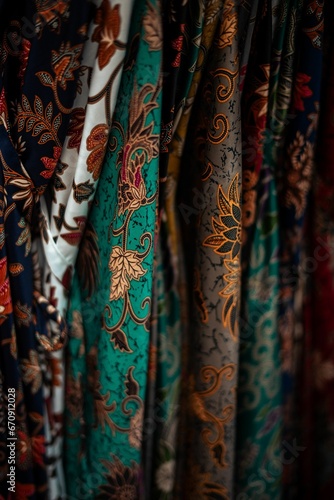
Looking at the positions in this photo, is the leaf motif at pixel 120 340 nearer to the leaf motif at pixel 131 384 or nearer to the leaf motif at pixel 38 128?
the leaf motif at pixel 131 384

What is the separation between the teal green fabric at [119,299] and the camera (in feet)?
1.64

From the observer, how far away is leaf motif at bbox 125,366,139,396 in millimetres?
556

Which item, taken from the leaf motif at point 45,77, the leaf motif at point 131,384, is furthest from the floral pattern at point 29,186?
the leaf motif at point 131,384

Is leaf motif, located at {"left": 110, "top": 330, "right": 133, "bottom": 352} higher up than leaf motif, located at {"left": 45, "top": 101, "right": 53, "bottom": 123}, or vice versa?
leaf motif, located at {"left": 45, "top": 101, "right": 53, "bottom": 123}

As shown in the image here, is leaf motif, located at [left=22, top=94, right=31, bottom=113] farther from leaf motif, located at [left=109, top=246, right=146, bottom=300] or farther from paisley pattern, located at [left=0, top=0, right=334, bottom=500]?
leaf motif, located at [left=109, top=246, right=146, bottom=300]

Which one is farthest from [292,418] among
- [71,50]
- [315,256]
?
[71,50]

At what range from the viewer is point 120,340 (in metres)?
0.56

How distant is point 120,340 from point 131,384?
69 mm

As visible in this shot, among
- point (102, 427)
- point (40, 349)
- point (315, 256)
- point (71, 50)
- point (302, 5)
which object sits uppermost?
point (302, 5)

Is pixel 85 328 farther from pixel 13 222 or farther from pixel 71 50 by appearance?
pixel 71 50

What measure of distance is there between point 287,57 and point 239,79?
0.10 metres

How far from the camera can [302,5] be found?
564mm

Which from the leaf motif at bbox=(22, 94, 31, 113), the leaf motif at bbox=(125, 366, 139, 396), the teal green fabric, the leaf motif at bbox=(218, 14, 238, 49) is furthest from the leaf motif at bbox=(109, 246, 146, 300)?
the leaf motif at bbox=(218, 14, 238, 49)

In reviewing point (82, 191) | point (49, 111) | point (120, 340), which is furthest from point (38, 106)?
point (120, 340)
